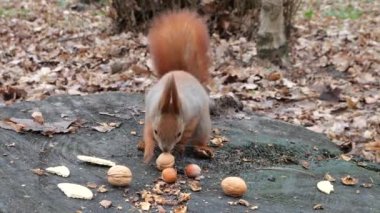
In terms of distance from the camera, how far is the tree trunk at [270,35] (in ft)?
18.6

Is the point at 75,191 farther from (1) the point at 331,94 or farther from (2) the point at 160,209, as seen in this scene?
(1) the point at 331,94

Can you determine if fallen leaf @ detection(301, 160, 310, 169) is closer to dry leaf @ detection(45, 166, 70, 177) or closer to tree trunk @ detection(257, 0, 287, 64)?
dry leaf @ detection(45, 166, 70, 177)

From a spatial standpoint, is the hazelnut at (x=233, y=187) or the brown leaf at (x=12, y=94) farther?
the brown leaf at (x=12, y=94)

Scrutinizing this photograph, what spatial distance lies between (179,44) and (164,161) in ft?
2.32

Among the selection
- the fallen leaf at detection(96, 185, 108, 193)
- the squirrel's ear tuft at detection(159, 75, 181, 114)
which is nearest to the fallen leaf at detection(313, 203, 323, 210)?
the squirrel's ear tuft at detection(159, 75, 181, 114)

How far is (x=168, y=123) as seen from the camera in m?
2.50

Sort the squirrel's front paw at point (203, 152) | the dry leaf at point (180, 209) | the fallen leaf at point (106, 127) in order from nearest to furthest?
the dry leaf at point (180, 209) < the squirrel's front paw at point (203, 152) < the fallen leaf at point (106, 127)

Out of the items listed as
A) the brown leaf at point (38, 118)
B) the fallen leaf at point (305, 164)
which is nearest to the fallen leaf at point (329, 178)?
the fallen leaf at point (305, 164)

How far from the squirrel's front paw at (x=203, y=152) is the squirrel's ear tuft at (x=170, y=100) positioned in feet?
0.95

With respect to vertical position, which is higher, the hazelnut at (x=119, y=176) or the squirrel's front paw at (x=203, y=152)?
the hazelnut at (x=119, y=176)

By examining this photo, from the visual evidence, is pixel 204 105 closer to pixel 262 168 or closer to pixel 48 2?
pixel 262 168

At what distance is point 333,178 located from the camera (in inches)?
102

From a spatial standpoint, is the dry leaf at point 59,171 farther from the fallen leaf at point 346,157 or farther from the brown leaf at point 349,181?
the fallen leaf at point 346,157

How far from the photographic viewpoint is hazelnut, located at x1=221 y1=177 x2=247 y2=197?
227 cm
